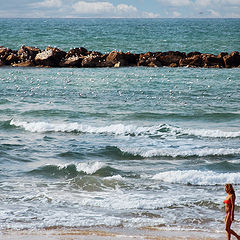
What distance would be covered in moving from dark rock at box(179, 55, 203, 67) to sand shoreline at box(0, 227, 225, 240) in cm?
2757

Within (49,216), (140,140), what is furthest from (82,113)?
(49,216)

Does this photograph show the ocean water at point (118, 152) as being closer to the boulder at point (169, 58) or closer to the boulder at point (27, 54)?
the boulder at point (169, 58)

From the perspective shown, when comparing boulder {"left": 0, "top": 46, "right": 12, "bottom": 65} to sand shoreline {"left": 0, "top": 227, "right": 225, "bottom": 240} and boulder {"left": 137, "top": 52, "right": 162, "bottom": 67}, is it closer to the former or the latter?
boulder {"left": 137, "top": 52, "right": 162, "bottom": 67}

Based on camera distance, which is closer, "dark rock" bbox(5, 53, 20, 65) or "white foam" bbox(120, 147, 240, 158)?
"white foam" bbox(120, 147, 240, 158)

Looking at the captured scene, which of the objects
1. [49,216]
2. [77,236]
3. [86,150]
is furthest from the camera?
[86,150]

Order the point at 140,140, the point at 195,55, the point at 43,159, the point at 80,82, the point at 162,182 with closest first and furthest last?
1. the point at 162,182
2. the point at 43,159
3. the point at 140,140
4. the point at 80,82
5. the point at 195,55

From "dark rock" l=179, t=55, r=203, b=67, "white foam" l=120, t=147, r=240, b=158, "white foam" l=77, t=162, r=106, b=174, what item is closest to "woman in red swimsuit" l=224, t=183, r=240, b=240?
"white foam" l=77, t=162, r=106, b=174

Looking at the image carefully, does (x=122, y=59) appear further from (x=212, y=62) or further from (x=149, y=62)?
(x=212, y=62)

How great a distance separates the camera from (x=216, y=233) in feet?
29.3

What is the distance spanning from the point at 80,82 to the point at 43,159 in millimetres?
14900

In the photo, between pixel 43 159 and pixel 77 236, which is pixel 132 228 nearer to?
pixel 77 236

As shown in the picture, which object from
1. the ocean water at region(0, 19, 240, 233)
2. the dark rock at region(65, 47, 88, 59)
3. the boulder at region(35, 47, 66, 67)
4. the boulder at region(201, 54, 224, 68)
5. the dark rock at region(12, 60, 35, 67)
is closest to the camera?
the ocean water at region(0, 19, 240, 233)

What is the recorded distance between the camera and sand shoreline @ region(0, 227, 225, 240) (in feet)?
28.4

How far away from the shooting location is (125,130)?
17594mm
